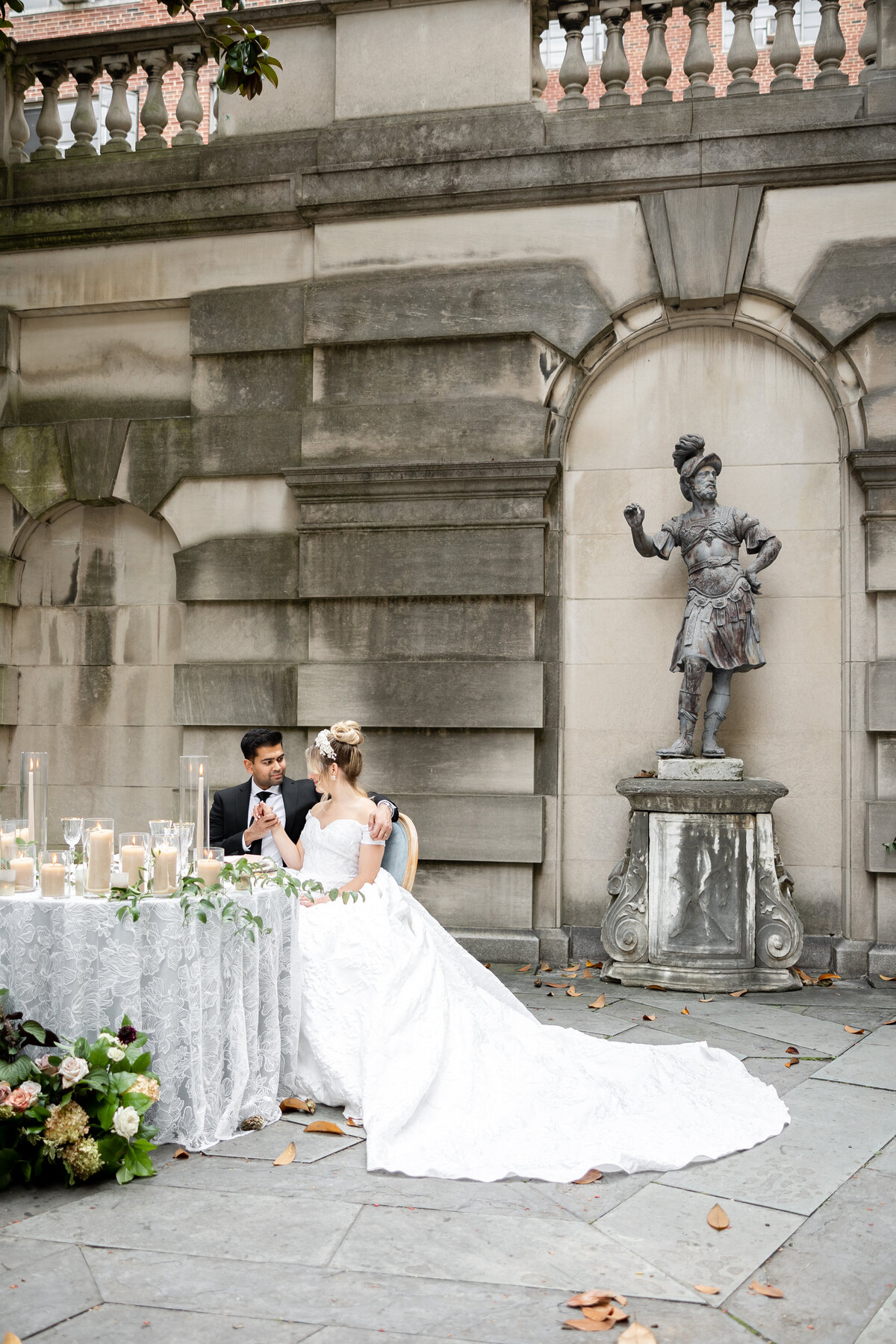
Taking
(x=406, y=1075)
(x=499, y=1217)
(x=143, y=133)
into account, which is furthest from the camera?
(x=143, y=133)

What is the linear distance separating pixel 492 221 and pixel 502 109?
0.79m

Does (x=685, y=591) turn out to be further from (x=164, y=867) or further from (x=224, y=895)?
(x=164, y=867)

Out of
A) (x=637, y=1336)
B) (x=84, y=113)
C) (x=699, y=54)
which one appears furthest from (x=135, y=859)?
(x=84, y=113)

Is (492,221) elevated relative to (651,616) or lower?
elevated

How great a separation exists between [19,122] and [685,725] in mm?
7005

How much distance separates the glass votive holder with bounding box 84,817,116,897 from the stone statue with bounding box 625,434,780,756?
3973 millimetres

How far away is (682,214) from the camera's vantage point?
7758 millimetres

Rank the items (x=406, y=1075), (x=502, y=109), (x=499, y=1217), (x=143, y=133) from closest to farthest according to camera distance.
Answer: (x=499, y=1217) < (x=406, y=1075) < (x=502, y=109) < (x=143, y=133)

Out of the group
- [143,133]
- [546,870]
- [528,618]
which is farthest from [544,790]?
[143,133]

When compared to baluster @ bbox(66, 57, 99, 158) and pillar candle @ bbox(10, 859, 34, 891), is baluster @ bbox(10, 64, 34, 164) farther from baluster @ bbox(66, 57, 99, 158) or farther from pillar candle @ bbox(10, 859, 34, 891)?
pillar candle @ bbox(10, 859, 34, 891)

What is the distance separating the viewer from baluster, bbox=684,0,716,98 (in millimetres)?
7867

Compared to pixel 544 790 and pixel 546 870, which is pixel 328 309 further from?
pixel 546 870

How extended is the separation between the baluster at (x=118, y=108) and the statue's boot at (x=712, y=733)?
6080 millimetres

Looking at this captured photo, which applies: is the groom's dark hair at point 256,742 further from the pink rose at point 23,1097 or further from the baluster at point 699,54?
Result: the baluster at point 699,54
